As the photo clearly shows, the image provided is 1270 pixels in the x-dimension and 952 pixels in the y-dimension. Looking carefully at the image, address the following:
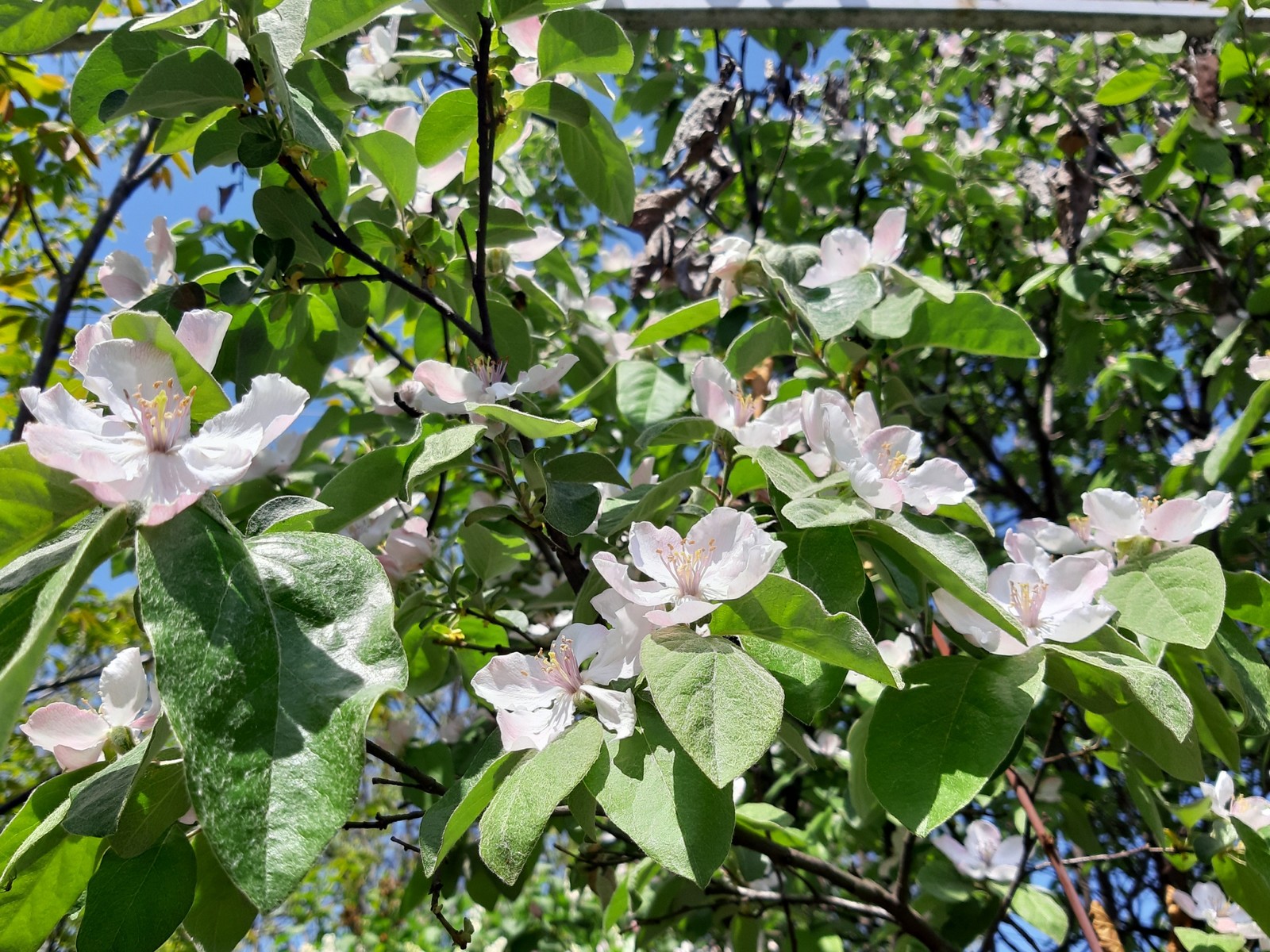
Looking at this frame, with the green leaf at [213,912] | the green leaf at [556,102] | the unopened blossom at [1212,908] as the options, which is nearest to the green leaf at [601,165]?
the green leaf at [556,102]

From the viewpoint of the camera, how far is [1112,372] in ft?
7.95

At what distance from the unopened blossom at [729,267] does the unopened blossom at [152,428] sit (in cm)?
65

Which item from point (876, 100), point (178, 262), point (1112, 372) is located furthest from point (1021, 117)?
point (178, 262)

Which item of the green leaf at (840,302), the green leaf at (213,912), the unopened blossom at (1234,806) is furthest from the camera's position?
the unopened blossom at (1234,806)

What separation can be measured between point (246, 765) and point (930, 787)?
481mm

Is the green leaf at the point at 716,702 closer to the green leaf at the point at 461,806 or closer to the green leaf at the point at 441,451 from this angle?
the green leaf at the point at 461,806

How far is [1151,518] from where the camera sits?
995 mm

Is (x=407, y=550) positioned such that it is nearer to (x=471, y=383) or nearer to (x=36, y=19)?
(x=471, y=383)

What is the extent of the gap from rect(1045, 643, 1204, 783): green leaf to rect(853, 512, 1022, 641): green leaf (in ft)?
0.20

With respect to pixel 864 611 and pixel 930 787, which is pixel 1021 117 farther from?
pixel 930 787

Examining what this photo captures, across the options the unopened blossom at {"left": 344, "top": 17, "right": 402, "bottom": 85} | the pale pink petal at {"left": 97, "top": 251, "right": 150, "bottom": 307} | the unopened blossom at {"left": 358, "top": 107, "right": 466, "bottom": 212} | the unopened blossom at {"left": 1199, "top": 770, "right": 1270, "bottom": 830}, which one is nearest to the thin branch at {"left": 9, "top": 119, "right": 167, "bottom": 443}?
the unopened blossom at {"left": 344, "top": 17, "right": 402, "bottom": 85}

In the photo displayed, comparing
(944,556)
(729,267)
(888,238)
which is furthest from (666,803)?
(888,238)

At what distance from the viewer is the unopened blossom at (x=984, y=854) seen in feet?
5.42

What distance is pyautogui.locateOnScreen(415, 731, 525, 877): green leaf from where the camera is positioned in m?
0.68
